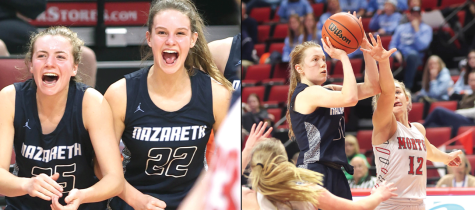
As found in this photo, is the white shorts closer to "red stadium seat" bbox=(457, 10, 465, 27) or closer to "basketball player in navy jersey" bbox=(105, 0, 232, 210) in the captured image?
"basketball player in navy jersey" bbox=(105, 0, 232, 210)

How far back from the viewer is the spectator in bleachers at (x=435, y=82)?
6707mm

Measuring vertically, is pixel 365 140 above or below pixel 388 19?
below

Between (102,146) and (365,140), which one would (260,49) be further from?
(102,146)

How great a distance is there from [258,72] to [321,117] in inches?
211

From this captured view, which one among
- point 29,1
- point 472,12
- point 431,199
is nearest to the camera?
point 431,199

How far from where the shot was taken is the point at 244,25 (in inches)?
344

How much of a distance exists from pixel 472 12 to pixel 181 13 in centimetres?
710

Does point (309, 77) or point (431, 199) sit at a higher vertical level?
point (309, 77)

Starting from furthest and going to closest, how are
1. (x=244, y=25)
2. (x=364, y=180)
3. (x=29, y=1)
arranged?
1. (x=244, y=25)
2. (x=364, y=180)
3. (x=29, y=1)

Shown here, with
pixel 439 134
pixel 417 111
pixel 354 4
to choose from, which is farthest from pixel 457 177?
pixel 354 4

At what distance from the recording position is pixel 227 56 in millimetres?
3016

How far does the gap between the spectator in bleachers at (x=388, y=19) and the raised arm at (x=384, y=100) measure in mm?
5425

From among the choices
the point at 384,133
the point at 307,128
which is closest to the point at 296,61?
the point at 307,128

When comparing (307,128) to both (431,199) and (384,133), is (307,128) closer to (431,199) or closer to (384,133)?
(384,133)
